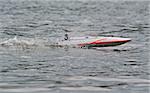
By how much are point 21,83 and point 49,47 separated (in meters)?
14.1

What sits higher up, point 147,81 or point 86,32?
point 86,32

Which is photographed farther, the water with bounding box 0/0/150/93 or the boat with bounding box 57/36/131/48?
the boat with bounding box 57/36/131/48

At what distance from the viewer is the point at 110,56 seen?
3025 centimetres

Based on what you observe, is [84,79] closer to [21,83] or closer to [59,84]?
[59,84]

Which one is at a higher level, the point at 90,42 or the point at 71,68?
the point at 90,42

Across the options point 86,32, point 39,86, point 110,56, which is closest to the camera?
point 39,86

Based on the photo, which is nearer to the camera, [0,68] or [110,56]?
[0,68]

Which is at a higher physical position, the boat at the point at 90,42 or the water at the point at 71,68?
the boat at the point at 90,42

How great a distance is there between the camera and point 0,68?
24672 mm

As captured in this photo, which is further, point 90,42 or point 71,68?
point 90,42

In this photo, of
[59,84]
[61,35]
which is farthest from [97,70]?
[61,35]

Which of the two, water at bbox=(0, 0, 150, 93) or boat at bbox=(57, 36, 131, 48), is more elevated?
boat at bbox=(57, 36, 131, 48)

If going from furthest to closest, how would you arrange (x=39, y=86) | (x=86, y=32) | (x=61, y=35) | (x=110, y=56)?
1. (x=86, y=32)
2. (x=61, y=35)
3. (x=110, y=56)
4. (x=39, y=86)

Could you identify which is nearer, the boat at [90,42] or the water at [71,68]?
the water at [71,68]
